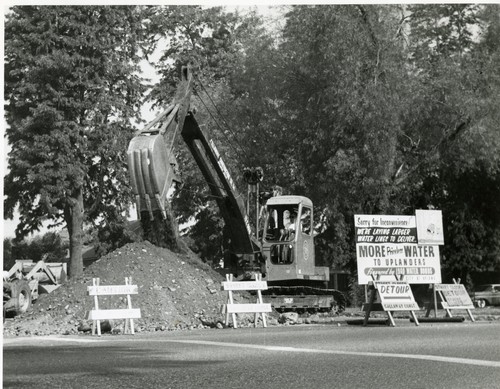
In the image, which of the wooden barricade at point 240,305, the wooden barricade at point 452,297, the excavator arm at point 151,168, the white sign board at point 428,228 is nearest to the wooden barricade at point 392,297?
the wooden barricade at point 452,297

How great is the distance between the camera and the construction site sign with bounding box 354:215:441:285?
26.5m

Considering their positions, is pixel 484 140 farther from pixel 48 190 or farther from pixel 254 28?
pixel 48 190

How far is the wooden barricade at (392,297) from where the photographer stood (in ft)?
71.3

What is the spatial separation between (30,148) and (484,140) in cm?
1645

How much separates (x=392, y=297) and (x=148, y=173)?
619 cm

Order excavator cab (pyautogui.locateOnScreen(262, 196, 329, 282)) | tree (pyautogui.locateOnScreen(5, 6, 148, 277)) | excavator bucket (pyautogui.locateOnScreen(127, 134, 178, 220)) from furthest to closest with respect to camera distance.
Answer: excavator cab (pyautogui.locateOnScreen(262, 196, 329, 282)) → tree (pyautogui.locateOnScreen(5, 6, 148, 277)) → excavator bucket (pyautogui.locateOnScreen(127, 134, 178, 220))

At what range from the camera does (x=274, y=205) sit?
28.9 metres

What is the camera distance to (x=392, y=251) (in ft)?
87.7

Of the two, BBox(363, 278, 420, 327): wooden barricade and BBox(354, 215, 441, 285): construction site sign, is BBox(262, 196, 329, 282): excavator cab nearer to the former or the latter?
BBox(354, 215, 441, 285): construction site sign

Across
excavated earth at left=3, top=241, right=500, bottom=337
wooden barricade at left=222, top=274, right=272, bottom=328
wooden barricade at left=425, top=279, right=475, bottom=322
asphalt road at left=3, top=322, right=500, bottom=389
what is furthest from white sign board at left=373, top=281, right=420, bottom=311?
asphalt road at left=3, top=322, right=500, bottom=389

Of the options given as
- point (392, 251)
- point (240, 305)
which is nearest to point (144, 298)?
point (240, 305)

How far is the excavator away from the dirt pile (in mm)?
1234

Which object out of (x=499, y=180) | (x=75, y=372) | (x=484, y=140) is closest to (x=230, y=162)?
(x=484, y=140)

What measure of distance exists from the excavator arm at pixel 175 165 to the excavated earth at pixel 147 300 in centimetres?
151
